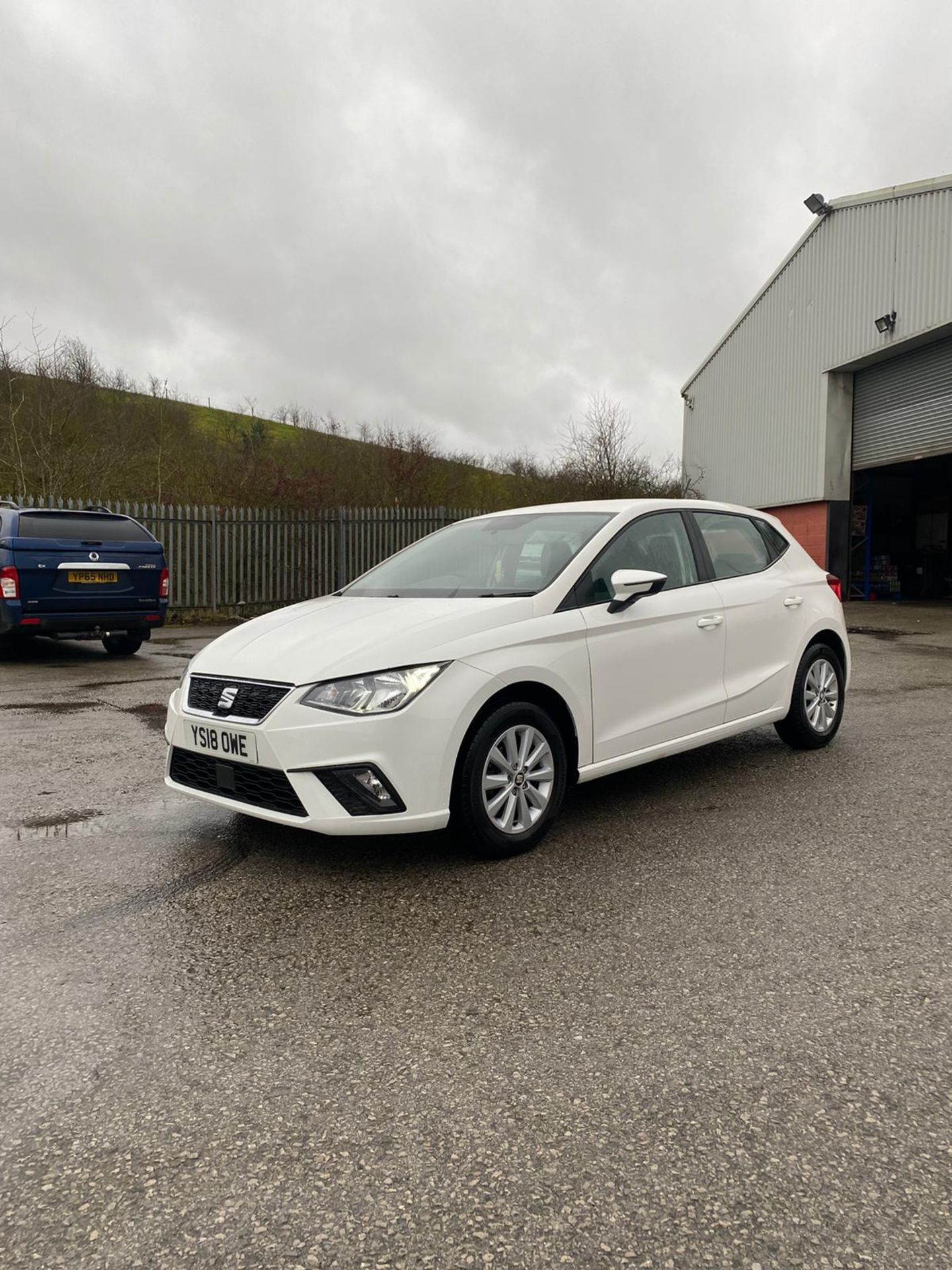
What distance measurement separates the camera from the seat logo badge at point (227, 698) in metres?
3.80

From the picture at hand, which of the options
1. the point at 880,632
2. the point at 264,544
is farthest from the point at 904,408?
the point at 264,544

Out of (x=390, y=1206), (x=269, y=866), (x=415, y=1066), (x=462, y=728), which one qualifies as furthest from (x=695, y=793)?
(x=390, y=1206)

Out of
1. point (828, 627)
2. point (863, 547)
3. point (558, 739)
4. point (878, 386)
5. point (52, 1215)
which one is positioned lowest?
point (52, 1215)

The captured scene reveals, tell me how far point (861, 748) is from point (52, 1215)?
5.35 meters

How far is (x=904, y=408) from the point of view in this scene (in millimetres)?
18844

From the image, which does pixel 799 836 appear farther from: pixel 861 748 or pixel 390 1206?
pixel 390 1206

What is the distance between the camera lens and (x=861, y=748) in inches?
234

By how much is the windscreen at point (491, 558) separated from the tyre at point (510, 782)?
680mm

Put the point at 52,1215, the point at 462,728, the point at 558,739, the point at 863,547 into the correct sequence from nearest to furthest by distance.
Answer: the point at 52,1215
the point at 462,728
the point at 558,739
the point at 863,547

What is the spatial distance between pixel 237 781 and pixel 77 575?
6.95 metres

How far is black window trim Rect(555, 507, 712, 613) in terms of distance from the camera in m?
4.25

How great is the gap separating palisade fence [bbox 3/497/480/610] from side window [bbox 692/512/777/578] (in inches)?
473

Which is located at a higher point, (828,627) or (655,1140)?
(828,627)

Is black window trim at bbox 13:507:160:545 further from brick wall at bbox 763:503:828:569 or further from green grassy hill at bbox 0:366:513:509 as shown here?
brick wall at bbox 763:503:828:569
